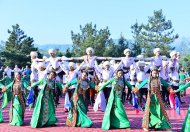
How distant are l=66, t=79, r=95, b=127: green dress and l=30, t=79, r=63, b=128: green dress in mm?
505

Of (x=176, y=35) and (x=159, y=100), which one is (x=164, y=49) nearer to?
(x=176, y=35)

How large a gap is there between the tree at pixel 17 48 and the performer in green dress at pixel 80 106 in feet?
101

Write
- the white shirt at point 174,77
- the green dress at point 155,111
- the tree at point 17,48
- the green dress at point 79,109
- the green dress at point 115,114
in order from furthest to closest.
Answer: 1. the tree at point 17,48
2. the white shirt at point 174,77
3. the green dress at point 79,109
4. the green dress at point 115,114
5. the green dress at point 155,111

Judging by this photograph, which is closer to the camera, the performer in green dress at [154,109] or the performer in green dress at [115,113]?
the performer in green dress at [154,109]

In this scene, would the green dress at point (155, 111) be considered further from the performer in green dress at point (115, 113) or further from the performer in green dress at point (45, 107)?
the performer in green dress at point (45, 107)

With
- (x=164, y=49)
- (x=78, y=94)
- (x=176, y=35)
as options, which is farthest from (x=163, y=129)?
(x=176, y=35)

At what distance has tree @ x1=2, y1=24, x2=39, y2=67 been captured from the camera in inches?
1590

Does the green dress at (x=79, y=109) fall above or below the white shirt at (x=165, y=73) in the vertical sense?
below

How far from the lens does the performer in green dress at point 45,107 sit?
31.9ft

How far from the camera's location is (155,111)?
9055 millimetres

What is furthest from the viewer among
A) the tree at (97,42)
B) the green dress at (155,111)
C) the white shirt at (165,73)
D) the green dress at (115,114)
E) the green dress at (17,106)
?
the tree at (97,42)

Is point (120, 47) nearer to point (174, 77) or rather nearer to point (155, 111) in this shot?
point (174, 77)

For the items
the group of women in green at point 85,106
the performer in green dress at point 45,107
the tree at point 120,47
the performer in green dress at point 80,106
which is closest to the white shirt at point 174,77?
the group of women in green at point 85,106

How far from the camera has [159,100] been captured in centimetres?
902
